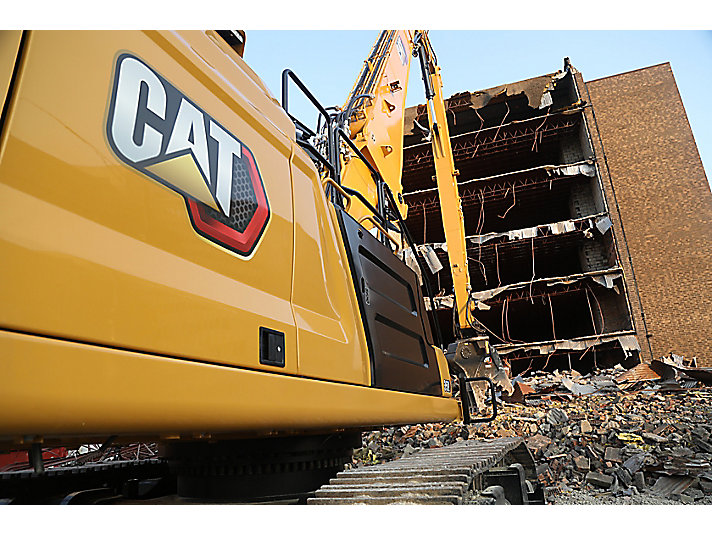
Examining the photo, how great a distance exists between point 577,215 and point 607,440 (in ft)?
45.6

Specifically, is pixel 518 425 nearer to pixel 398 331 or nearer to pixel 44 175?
pixel 398 331

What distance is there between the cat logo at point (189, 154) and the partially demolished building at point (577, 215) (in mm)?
15334

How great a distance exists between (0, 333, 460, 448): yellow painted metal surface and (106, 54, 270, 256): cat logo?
0.48 metres

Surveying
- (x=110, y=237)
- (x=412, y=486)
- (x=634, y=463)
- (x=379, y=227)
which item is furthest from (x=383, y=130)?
(x=634, y=463)

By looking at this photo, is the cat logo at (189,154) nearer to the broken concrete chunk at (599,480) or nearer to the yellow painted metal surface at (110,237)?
the yellow painted metal surface at (110,237)

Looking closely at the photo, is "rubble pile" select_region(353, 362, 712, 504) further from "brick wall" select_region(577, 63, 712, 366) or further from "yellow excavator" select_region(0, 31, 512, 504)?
"brick wall" select_region(577, 63, 712, 366)

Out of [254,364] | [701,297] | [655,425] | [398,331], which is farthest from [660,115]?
[254,364]

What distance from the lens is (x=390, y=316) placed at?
122 inches

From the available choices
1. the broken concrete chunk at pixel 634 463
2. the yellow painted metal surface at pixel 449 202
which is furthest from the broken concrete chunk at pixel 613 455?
the yellow painted metal surface at pixel 449 202

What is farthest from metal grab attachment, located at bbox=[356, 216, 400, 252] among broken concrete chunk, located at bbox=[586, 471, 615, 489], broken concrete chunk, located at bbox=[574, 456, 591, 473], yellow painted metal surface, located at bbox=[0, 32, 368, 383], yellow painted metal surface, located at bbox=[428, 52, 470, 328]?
yellow painted metal surface, located at bbox=[428, 52, 470, 328]

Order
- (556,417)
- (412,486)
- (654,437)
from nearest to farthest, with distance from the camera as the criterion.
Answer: (412,486) → (654,437) → (556,417)

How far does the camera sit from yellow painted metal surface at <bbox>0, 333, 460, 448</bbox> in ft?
3.31

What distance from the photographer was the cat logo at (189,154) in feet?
4.66

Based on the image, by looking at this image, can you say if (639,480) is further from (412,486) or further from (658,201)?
(658,201)
